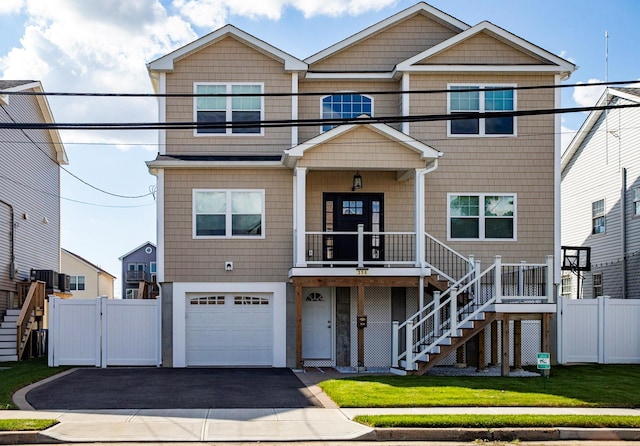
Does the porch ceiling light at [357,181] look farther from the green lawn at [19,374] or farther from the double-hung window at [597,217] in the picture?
the double-hung window at [597,217]

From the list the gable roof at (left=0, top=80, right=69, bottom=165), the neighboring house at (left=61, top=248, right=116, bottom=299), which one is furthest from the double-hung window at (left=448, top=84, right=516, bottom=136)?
the neighboring house at (left=61, top=248, right=116, bottom=299)

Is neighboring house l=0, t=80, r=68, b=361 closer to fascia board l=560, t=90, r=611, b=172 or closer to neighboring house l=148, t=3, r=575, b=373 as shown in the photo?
neighboring house l=148, t=3, r=575, b=373

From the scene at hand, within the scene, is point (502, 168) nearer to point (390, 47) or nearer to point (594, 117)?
point (390, 47)

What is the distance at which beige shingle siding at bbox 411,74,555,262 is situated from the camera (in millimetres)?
21656

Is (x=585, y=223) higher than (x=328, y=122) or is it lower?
lower

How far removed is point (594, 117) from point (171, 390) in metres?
19.7

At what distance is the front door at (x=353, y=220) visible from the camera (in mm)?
21891

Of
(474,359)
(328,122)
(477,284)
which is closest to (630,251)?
(474,359)

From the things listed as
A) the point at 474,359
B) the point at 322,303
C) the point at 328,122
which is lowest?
the point at 474,359

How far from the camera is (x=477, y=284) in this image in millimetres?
18797

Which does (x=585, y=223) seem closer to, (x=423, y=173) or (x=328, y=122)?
(x=423, y=173)

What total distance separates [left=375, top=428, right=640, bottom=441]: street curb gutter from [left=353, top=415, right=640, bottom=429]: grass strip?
181 mm

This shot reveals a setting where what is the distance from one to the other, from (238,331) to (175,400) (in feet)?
23.6

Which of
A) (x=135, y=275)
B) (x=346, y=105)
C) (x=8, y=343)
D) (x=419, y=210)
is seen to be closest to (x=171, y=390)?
(x=419, y=210)
